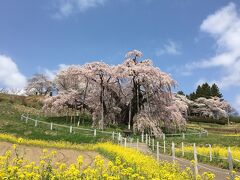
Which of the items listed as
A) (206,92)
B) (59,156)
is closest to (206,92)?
(206,92)

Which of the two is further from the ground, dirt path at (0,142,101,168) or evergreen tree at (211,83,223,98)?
evergreen tree at (211,83,223,98)

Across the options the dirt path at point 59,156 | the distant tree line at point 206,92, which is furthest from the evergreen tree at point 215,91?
the dirt path at point 59,156

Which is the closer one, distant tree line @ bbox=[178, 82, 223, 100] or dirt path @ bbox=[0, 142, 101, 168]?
dirt path @ bbox=[0, 142, 101, 168]

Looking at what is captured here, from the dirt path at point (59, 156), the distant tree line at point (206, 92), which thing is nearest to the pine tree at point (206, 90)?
the distant tree line at point (206, 92)

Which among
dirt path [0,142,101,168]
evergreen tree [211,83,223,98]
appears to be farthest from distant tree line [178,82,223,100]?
dirt path [0,142,101,168]

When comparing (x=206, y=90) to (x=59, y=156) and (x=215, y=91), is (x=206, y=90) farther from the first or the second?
(x=59, y=156)

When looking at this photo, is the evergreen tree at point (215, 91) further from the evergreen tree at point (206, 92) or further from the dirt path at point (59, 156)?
the dirt path at point (59, 156)

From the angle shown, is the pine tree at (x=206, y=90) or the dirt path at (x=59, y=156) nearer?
the dirt path at (x=59, y=156)

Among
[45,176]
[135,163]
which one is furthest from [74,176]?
[135,163]

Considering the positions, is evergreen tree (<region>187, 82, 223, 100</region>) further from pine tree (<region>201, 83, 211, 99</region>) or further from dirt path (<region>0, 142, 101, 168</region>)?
dirt path (<region>0, 142, 101, 168</region>)

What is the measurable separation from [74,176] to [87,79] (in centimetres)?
3838

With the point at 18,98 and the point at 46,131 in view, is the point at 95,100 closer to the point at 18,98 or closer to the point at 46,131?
the point at 46,131

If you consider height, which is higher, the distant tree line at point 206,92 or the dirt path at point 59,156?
the distant tree line at point 206,92

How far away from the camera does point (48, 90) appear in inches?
3831
